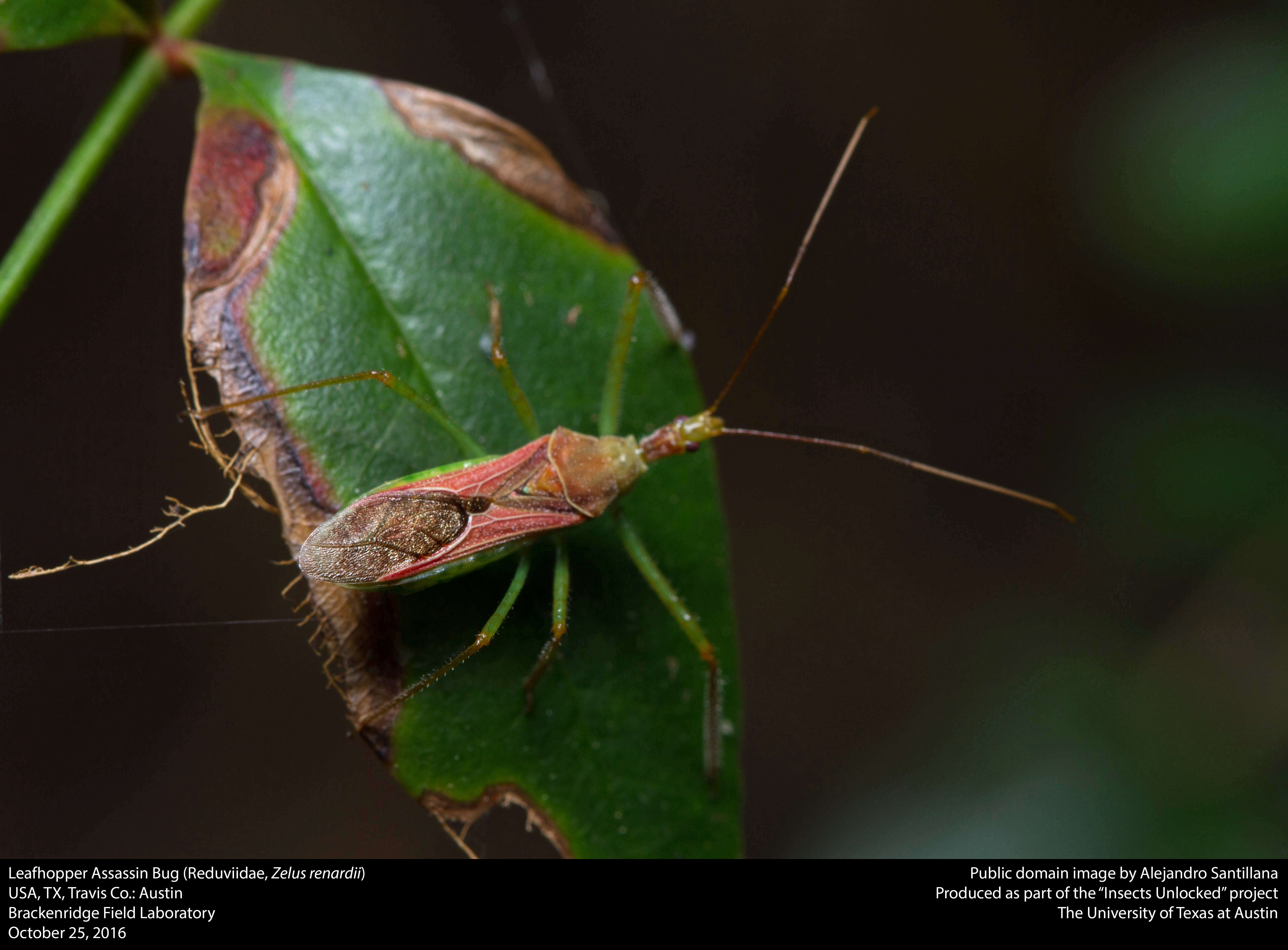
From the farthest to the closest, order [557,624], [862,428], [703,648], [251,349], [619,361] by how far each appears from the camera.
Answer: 1. [862,428]
2. [619,361]
3. [703,648]
4. [557,624]
5. [251,349]

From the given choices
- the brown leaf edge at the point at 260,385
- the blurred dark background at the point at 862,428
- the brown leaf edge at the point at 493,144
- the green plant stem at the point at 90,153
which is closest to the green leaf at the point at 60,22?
the green plant stem at the point at 90,153

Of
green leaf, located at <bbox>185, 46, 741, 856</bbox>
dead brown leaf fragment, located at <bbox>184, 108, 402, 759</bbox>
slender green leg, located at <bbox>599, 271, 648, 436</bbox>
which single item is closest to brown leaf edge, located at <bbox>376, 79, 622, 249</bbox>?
green leaf, located at <bbox>185, 46, 741, 856</bbox>

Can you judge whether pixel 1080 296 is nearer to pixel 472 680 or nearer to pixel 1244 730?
pixel 1244 730

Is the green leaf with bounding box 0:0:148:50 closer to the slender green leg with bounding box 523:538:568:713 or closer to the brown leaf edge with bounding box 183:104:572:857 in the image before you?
the brown leaf edge with bounding box 183:104:572:857

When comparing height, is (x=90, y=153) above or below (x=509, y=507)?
above

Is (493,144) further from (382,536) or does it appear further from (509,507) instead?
(382,536)

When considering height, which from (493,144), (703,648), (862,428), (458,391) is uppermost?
(493,144)

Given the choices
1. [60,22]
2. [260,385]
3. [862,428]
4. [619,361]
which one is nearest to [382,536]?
[260,385]
